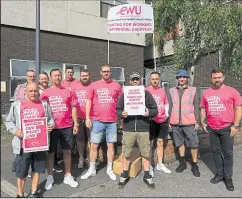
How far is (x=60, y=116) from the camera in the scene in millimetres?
4516

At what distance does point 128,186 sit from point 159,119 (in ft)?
4.32

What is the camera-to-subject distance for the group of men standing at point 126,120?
13.4 feet

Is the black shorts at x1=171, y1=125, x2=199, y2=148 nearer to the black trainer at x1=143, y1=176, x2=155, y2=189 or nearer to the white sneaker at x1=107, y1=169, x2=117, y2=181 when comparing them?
the black trainer at x1=143, y1=176, x2=155, y2=189

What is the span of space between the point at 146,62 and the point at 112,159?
12.2m

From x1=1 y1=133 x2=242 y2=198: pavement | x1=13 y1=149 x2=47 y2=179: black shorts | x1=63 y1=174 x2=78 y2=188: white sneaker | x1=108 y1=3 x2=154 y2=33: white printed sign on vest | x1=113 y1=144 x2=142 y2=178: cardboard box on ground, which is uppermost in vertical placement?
x1=108 y1=3 x2=154 y2=33: white printed sign on vest

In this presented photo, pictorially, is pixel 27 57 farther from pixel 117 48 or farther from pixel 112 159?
pixel 112 159

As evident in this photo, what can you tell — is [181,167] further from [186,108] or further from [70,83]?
[70,83]

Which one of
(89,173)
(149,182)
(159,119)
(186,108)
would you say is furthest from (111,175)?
(186,108)

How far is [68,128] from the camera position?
4625 mm

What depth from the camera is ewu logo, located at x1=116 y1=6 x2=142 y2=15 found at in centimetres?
718

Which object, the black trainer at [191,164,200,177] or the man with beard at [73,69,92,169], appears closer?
the black trainer at [191,164,200,177]

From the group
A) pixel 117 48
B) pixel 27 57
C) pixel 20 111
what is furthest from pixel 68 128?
pixel 117 48

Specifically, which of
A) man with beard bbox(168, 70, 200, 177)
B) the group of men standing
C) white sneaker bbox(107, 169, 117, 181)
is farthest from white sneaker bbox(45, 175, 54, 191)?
man with beard bbox(168, 70, 200, 177)

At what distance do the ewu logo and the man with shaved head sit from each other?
12.9ft
